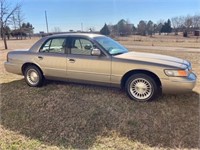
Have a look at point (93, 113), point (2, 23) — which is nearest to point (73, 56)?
point (93, 113)

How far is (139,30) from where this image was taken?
75.6 m

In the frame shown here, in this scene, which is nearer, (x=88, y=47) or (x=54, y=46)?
(x=88, y=47)

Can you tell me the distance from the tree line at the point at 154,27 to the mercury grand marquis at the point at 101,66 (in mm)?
65574

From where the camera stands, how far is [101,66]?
177 inches

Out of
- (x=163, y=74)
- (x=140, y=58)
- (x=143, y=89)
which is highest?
(x=140, y=58)

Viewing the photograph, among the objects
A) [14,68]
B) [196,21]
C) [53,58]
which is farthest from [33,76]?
[196,21]

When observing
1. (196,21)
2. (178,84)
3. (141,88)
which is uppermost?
(196,21)

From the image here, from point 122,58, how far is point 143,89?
80cm

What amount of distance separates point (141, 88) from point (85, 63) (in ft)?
4.53

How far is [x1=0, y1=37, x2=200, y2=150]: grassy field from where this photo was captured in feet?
10.8

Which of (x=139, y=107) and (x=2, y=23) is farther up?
(x=2, y=23)

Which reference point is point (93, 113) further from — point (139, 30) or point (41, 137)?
point (139, 30)

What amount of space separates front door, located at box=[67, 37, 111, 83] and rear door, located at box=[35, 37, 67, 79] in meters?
0.19

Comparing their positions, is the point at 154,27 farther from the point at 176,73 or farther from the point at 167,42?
the point at 176,73
